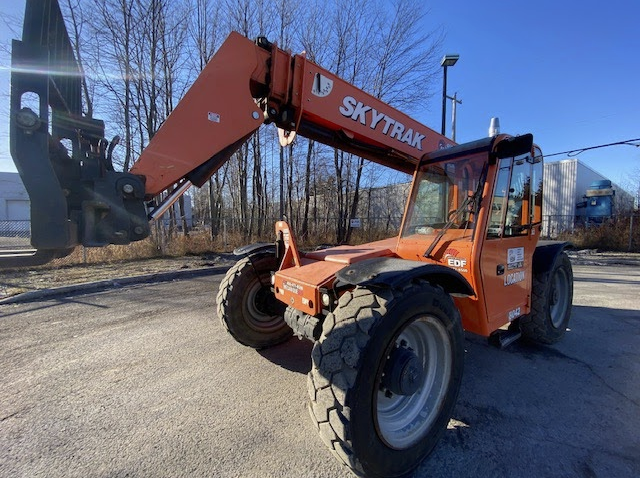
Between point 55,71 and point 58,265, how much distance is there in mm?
9903

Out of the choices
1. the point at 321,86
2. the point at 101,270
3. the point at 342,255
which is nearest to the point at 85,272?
the point at 101,270

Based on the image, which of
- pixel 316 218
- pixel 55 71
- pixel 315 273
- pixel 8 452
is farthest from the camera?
pixel 316 218

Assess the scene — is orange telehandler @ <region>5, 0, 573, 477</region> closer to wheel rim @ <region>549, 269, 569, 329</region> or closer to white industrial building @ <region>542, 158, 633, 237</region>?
wheel rim @ <region>549, 269, 569, 329</region>

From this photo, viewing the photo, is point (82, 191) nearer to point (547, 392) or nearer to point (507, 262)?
point (507, 262)

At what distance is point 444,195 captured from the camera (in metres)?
3.61

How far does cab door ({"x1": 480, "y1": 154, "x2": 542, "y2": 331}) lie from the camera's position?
3102 mm

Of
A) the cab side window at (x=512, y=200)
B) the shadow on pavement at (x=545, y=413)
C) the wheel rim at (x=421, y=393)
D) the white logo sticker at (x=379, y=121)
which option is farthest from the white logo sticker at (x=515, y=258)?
the white logo sticker at (x=379, y=121)

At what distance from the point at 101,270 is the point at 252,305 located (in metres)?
7.39

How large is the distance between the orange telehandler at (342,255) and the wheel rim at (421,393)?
Result: 0.01m

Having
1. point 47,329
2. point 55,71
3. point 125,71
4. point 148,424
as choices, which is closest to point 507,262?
point 148,424

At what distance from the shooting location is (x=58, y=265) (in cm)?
942

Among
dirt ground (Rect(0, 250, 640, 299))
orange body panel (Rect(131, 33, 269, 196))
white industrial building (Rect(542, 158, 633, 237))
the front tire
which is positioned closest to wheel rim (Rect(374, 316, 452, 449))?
the front tire

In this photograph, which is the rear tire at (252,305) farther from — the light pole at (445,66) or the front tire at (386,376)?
the light pole at (445,66)

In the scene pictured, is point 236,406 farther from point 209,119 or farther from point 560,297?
point 560,297
